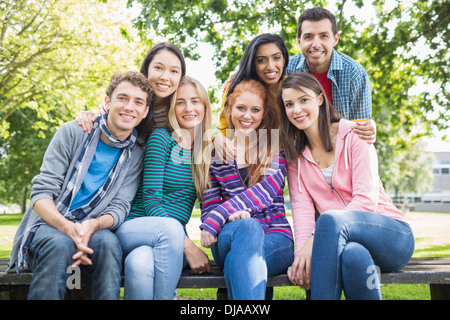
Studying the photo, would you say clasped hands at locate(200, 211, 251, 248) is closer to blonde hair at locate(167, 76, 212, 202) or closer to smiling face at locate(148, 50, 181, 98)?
blonde hair at locate(167, 76, 212, 202)

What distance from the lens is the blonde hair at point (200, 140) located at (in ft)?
9.72

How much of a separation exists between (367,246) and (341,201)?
1.57 feet

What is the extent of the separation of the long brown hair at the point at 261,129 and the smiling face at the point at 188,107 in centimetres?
26

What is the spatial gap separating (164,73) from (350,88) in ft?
5.51

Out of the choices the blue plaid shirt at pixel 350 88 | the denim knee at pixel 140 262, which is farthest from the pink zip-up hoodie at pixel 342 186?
the denim knee at pixel 140 262

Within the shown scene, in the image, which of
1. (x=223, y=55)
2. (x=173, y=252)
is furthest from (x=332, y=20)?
(x=223, y=55)

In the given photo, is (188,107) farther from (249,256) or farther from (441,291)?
(441,291)

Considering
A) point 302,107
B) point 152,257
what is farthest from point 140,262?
point 302,107

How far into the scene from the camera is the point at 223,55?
782cm

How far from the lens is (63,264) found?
2.30 metres

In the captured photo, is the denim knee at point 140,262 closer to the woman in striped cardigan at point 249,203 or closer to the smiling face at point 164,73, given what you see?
the woman in striped cardigan at point 249,203

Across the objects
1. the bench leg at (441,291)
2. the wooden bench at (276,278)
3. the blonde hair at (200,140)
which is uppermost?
the blonde hair at (200,140)

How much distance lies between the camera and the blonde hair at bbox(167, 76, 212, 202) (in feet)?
9.72
